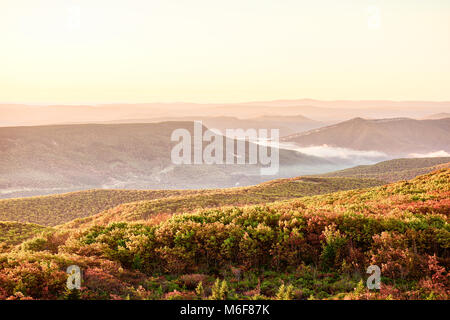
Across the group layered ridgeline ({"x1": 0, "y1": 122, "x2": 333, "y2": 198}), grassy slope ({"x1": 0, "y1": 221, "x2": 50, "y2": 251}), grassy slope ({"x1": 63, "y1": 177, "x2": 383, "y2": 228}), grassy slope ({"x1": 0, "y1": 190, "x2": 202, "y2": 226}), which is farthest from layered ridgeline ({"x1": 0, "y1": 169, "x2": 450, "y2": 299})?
layered ridgeline ({"x1": 0, "y1": 122, "x2": 333, "y2": 198})

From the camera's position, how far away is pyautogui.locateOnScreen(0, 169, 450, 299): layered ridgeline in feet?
24.8

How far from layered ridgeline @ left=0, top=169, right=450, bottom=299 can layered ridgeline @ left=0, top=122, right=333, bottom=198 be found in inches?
5548

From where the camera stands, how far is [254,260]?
9461mm

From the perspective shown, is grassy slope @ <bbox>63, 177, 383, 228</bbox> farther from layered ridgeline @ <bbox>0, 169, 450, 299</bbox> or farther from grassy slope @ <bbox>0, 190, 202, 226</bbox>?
layered ridgeline @ <bbox>0, 169, 450, 299</bbox>

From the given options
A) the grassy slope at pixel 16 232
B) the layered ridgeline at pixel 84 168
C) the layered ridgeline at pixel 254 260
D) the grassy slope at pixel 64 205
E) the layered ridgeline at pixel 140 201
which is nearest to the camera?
the layered ridgeline at pixel 254 260

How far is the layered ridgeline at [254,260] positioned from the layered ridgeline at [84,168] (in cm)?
14091

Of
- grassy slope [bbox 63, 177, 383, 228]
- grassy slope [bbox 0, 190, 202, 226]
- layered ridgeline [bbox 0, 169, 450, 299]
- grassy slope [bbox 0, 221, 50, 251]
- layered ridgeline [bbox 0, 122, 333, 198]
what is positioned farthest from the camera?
layered ridgeline [bbox 0, 122, 333, 198]

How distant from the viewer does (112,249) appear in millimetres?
10602

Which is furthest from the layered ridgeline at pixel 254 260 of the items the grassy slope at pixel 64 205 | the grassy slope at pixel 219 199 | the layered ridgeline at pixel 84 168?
the layered ridgeline at pixel 84 168

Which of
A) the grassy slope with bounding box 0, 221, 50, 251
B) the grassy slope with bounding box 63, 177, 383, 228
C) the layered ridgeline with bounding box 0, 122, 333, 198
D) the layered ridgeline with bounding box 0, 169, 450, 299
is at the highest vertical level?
the layered ridgeline with bounding box 0, 169, 450, 299

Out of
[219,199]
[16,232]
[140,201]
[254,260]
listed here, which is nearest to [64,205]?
[140,201]

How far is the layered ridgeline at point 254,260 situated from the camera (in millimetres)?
7559

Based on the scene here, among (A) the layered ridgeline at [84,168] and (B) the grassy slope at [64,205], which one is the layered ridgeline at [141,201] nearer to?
(B) the grassy slope at [64,205]
